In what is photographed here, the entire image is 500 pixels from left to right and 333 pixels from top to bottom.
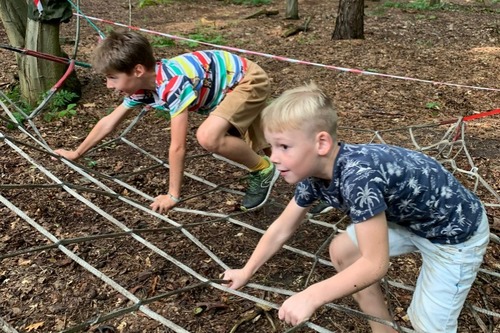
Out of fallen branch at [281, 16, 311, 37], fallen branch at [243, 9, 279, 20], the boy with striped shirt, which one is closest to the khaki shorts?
the boy with striped shirt

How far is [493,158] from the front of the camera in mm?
2887

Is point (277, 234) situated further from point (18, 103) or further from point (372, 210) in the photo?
point (18, 103)

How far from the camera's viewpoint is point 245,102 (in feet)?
6.74

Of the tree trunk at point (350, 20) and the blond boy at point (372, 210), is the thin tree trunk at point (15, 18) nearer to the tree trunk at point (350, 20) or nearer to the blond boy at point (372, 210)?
the blond boy at point (372, 210)

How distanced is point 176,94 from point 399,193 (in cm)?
100

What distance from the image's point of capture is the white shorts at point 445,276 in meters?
1.28

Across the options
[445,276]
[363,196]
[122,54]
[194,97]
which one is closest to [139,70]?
[122,54]

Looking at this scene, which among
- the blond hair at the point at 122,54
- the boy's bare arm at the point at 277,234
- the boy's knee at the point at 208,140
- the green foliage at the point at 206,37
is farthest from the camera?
the green foliage at the point at 206,37

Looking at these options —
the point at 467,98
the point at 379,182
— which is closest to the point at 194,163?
the point at 379,182

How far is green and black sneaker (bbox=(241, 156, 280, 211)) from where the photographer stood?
226cm

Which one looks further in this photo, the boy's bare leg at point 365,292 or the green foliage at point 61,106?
the green foliage at point 61,106

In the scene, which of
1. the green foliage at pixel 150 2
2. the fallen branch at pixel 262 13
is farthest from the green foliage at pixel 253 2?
the fallen branch at pixel 262 13

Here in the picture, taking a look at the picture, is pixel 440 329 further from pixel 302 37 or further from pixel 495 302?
pixel 302 37

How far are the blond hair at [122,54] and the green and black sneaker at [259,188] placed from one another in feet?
2.24
